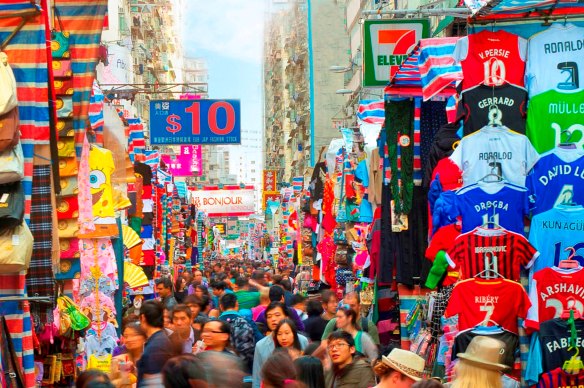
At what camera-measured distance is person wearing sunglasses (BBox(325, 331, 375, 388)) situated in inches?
324

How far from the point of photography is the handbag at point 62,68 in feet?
35.7

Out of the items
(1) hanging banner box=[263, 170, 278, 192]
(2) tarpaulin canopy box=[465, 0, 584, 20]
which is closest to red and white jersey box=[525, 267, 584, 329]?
(2) tarpaulin canopy box=[465, 0, 584, 20]

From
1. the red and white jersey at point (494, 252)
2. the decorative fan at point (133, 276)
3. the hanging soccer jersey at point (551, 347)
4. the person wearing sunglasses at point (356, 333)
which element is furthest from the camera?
the decorative fan at point (133, 276)

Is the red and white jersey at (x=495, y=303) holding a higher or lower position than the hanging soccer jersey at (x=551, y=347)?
higher

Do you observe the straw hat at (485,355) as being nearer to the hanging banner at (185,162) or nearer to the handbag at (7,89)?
the handbag at (7,89)

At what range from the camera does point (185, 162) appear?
45.5 metres

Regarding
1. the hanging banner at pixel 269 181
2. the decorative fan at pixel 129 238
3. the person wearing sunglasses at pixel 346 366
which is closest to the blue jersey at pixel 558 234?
the person wearing sunglasses at pixel 346 366

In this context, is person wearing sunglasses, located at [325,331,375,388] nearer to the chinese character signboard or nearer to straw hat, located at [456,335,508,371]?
straw hat, located at [456,335,508,371]

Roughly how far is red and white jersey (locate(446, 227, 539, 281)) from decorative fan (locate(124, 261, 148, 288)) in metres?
11.5

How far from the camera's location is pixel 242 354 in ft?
31.9

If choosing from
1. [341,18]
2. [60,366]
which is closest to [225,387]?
[60,366]

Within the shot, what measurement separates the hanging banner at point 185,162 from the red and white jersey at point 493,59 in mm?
34852

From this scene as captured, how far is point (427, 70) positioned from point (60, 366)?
16.6 ft

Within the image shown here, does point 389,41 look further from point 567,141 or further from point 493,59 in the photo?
point 567,141
